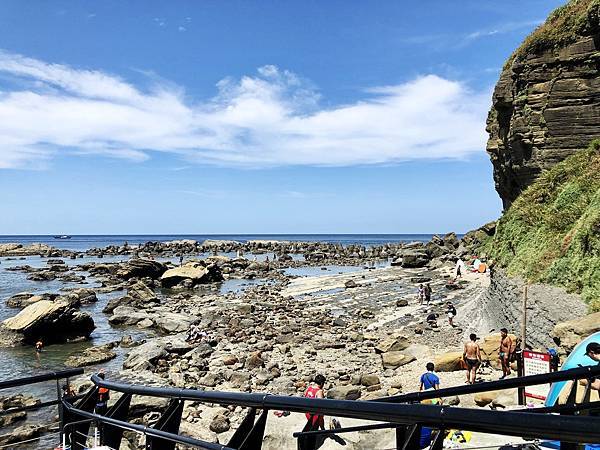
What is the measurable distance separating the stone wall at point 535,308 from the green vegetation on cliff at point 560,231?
40 centimetres

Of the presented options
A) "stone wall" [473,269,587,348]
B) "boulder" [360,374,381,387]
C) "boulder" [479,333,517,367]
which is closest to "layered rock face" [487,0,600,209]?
"stone wall" [473,269,587,348]

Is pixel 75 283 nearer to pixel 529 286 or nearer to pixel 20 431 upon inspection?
pixel 20 431

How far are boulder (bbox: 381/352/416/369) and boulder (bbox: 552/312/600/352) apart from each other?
24.7 feet

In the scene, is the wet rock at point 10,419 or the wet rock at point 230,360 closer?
the wet rock at point 10,419

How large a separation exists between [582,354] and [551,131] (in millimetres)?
20942

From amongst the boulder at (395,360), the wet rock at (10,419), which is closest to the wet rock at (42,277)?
the wet rock at (10,419)

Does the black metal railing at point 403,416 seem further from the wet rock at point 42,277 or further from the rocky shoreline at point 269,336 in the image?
the wet rock at point 42,277

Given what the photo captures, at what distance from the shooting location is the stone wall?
45.3 feet

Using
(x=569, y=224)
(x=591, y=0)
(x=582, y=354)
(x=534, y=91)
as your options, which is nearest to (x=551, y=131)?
(x=534, y=91)

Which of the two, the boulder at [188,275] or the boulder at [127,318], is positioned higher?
the boulder at [188,275]

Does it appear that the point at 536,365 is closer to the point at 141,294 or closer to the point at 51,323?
the point at 51,323

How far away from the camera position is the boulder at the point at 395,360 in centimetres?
1892

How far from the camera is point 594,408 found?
11.7 ft

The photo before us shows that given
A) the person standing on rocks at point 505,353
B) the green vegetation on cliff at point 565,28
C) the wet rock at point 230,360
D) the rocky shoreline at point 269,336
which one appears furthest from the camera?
the green vegetation on cliff at point 565,28
